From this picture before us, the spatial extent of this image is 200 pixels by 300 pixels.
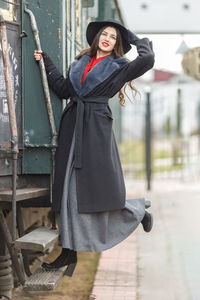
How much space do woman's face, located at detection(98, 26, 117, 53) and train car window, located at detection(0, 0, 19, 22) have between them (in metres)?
0.61

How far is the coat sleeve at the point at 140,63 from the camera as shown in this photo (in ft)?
12.2

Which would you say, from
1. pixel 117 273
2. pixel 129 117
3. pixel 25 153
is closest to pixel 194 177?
pixel 129 117

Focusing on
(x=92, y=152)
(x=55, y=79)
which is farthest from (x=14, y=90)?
(x=92, y=152)

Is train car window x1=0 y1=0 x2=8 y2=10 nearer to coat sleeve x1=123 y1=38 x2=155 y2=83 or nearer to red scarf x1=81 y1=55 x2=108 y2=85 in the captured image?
red scarf x1=81 y1=55 x2=108 y2=85

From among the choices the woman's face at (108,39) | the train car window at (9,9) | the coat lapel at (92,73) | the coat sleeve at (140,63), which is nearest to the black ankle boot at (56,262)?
the coat lapel at (92,73)

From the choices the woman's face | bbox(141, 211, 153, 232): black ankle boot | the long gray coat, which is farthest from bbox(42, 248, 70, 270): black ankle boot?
the woman's face

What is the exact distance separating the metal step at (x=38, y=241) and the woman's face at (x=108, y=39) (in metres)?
1.30

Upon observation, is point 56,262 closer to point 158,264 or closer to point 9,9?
point 9,9

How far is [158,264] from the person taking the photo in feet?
20.0

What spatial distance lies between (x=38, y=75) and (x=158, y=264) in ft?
10.0

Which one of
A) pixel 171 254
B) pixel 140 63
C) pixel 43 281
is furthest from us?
pixel 171 254

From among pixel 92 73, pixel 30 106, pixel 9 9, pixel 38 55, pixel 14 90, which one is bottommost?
pixel 30 106

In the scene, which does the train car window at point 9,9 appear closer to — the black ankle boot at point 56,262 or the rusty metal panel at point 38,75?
the rusty metal panel at point 38,75

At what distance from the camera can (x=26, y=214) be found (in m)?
5.51
